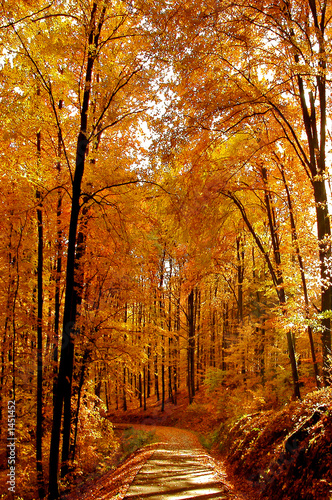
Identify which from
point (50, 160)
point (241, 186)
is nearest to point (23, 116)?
point (50, 160)

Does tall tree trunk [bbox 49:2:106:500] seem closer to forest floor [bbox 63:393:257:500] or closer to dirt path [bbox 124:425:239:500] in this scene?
forest floor [bbox 63:393:257:500]

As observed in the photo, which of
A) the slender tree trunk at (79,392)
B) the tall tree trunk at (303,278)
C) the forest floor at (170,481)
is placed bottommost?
the forest floor at (170,481)

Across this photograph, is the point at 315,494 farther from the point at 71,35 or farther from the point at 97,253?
the point at 71,35

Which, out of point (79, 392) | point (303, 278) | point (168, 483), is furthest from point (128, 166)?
point (168, 483)

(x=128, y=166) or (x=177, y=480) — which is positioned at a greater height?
(x=128, y=166)

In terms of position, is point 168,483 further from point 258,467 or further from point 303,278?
point 303,278

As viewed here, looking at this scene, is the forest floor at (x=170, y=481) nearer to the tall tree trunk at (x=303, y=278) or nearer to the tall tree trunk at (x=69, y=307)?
the tall tree trunk at (x=69, y=307)

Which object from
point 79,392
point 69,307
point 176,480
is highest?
point 69,307

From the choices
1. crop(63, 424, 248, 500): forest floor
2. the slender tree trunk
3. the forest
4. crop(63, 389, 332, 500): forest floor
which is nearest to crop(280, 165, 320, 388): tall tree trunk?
the forest

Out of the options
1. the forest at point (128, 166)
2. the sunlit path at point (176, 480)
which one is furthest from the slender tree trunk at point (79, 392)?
the sunlit path at point (176, 480)

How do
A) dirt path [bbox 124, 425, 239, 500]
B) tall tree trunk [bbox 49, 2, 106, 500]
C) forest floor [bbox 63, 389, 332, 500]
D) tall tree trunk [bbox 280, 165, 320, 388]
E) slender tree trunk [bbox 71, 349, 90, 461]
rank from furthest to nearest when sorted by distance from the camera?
1. slender tree trunk [bbox 71, 349, 90, 461]
2. tall tree trunk [bbox 280, 165, 320, 388]
3. tall tree trunk [bbox 49, 2, 106, 500]
4. dirt path [bbox 124, 425, 239, 500]
5. forest floor [bbox 63, 389, 332, 500]

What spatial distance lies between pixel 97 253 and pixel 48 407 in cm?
471

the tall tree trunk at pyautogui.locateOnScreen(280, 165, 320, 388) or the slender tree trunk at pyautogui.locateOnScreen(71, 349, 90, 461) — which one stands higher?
the tall tree trunk at pyautogui.locateOnScreen(280, 165, 320, 388)

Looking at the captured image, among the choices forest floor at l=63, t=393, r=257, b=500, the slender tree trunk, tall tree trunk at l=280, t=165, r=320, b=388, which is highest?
tall tree trunk at l=280, t=165, r=320, b=388
